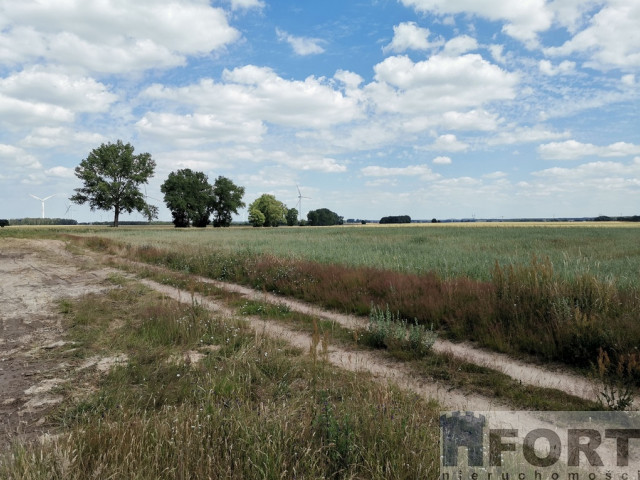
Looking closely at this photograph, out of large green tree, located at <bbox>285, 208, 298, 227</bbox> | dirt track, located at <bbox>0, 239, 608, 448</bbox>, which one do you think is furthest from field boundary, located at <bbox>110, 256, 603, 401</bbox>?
large green tree, located at <bbox>285, 208, 298, 227</bbox>

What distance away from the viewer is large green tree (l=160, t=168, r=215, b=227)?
321 feet

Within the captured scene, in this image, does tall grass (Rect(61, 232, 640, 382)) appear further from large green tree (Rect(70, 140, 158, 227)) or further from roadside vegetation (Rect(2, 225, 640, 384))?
large green tree (Rect(70, 140, 158, 227))

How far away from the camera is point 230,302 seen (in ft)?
37.0

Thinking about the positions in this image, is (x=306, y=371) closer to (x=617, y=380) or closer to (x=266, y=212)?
(x=617, y=380)

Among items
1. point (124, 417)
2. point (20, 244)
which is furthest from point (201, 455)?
point (20, 244)

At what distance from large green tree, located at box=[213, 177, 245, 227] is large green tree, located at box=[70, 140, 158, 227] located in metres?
26.7

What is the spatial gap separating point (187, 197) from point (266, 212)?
37.2m

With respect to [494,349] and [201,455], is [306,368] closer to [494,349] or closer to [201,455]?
[201,455]

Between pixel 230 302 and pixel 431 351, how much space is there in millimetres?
6720

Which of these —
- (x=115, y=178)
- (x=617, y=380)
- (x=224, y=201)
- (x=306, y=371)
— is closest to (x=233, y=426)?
(x=306, y=371)

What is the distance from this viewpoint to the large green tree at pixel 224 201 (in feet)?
360

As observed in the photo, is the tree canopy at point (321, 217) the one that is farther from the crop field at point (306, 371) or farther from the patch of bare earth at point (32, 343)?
the crop field at point (306, 371)

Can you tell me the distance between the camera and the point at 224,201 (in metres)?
110

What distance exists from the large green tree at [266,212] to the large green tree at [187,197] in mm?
22142
